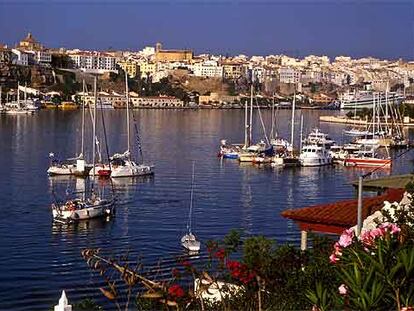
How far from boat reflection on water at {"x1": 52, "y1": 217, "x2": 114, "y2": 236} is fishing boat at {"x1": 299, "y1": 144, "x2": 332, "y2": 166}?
18.8 feet

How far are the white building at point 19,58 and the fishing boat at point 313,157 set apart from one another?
96.1 ft

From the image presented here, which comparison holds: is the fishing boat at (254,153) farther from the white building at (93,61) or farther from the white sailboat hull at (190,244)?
the white building at (93,61)

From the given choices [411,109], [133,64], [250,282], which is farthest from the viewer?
[133,64]

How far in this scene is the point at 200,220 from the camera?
7.15 m

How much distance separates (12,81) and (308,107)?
15.1m

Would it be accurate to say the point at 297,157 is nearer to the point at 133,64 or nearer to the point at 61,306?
the point at 61,306

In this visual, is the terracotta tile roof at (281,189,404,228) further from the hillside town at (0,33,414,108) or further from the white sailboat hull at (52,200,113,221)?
the hillside town at (0,33,414,108)

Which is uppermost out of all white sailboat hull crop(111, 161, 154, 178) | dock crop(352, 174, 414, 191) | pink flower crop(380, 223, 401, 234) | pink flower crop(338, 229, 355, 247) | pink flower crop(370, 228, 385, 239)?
pink flower crop(380, 223, 401, 234)

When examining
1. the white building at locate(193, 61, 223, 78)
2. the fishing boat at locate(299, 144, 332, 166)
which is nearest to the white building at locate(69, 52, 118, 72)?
the white building at locate(193, 61, 223, 78)

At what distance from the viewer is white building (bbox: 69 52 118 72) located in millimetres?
45875

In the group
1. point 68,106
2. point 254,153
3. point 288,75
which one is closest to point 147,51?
point 288,75

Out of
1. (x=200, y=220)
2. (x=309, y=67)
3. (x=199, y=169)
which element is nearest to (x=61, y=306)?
(x=200, y=220)

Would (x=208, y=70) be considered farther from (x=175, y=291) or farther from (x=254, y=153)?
(x=175, y=291)

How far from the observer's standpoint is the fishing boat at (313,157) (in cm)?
1238
